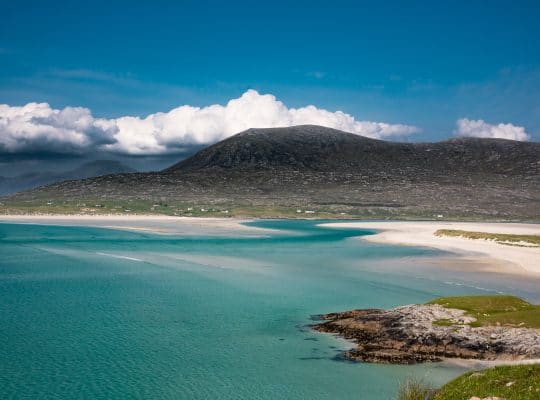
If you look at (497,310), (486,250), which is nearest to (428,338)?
(497,310)

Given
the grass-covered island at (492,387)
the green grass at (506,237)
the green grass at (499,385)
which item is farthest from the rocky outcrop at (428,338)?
the green grass at (506,237)

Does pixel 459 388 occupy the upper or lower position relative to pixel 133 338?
upper

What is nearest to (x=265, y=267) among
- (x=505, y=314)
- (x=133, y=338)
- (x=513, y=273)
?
(x=513, y=273)

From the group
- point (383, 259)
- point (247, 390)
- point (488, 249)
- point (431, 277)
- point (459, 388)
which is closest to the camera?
point (459, 388)

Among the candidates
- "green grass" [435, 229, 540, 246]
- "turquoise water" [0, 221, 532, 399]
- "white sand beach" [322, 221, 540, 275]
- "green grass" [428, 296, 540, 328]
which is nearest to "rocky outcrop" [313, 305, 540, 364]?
"green grass" [428, 296, 540, 328]

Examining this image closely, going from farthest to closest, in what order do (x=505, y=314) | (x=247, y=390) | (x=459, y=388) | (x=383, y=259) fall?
1. (x=383, y=259)
2. (x=505, y=314)
3. (x=247, y=390)
4. (x=459, y=388)

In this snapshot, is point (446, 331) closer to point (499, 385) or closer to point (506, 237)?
point (499, 385)

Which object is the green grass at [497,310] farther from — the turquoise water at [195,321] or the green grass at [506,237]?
the green grass at [506,237]

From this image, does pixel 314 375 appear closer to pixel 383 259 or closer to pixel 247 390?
pixel 247 390

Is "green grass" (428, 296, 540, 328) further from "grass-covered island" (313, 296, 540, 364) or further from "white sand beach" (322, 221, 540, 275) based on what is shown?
"white sand beach" (322, 221, 540, 275)
